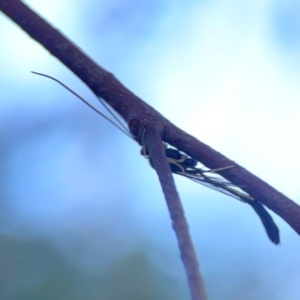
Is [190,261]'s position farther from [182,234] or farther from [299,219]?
[299,219]

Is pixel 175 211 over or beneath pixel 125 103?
beneath

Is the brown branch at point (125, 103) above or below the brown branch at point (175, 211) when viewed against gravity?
above

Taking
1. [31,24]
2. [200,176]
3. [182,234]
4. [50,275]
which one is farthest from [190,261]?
[50,275]

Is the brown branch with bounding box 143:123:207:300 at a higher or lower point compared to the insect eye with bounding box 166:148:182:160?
lower

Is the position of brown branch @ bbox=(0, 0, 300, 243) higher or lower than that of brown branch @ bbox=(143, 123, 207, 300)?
higher

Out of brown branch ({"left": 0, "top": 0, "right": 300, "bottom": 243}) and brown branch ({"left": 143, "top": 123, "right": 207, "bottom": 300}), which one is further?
brown branch ({"left": 0, "top": 0, "right": 300, "bottom": 243})
